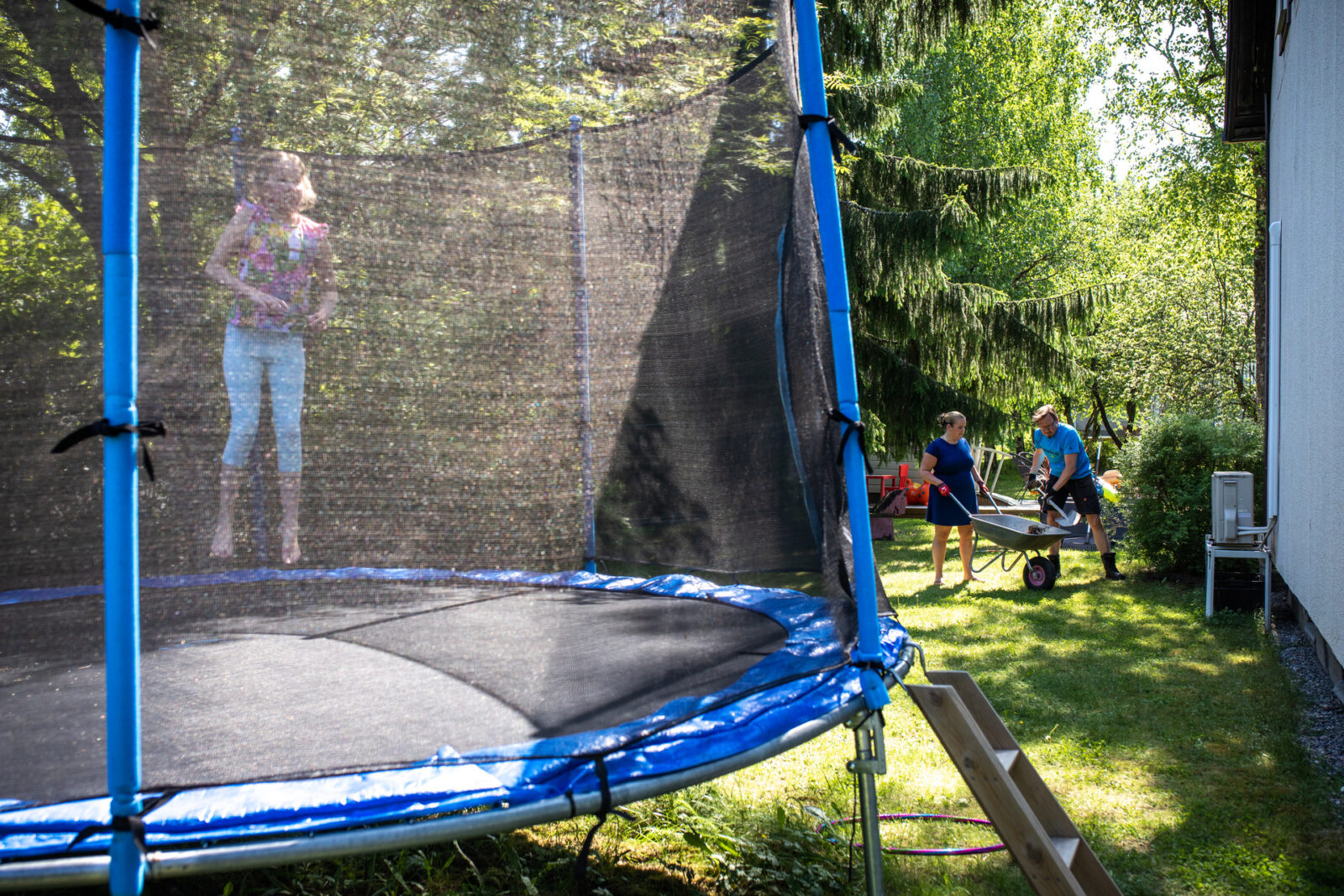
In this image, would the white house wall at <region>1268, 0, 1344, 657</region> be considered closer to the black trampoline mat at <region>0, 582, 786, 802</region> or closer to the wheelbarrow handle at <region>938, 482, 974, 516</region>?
the wheelbarrow handle at <region>938, 482, 974, 516</region>

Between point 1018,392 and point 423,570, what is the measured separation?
27.8ft

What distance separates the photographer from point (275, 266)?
169cm

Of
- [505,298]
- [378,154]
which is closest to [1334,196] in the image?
[505,298]

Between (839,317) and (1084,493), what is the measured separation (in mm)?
5081

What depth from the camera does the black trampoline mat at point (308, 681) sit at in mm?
1542

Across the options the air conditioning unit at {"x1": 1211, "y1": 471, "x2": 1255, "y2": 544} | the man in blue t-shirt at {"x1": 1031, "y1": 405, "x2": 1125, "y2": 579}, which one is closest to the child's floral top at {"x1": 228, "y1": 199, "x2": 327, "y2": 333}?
the air conditioning unit at {"x1": 1211, "y1": 471, "x2": 1255, "y2": 544}

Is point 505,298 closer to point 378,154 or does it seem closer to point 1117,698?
point 378,154

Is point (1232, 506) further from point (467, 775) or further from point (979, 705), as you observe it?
point (467, 775)

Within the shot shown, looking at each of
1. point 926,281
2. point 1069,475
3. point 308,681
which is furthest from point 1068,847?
point 926,281

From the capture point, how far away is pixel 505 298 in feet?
6.17

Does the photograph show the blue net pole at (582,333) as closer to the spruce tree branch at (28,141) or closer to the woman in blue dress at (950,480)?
the spruce tree branch at (28,141)

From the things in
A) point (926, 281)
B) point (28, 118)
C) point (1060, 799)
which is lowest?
point (1060, 799)

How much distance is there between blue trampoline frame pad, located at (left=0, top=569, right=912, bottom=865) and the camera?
1.33m

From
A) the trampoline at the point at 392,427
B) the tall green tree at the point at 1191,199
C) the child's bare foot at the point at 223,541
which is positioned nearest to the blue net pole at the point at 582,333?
the trampoline at the point at 392,427
